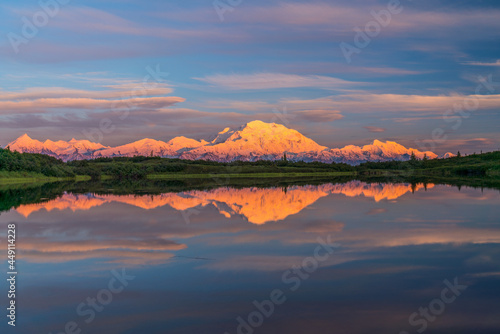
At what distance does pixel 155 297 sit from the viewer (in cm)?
1193

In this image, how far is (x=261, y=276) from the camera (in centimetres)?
1389

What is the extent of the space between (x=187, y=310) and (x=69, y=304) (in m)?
3.03

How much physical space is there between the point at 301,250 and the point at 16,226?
16141mm

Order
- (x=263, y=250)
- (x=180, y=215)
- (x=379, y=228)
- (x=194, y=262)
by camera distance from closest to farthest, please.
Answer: (x=194, y=262)
(x=263, y=250)
(x=379, y=228)
(x=180, y=215)

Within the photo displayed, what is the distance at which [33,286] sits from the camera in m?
13.1

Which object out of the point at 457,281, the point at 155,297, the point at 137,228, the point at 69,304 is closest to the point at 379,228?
the point at 457,281

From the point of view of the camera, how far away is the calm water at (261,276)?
33.7 feet

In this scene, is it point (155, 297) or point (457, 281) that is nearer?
point (155, 297)

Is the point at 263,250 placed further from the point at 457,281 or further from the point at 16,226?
the point at 16,226

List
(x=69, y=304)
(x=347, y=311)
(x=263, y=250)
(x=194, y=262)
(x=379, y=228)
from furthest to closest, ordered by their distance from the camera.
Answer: (x=379, y=228)
(x=263, y=250)
(x=194, y=262)
(x=69, y=304)
(x=347, y=311)

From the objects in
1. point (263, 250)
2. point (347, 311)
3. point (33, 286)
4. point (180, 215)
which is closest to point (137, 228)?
point (180, 215)

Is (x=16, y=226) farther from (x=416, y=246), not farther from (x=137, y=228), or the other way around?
(x=416, y=246)

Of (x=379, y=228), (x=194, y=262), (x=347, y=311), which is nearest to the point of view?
(x=347, y=311)

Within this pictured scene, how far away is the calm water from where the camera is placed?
10266mm
